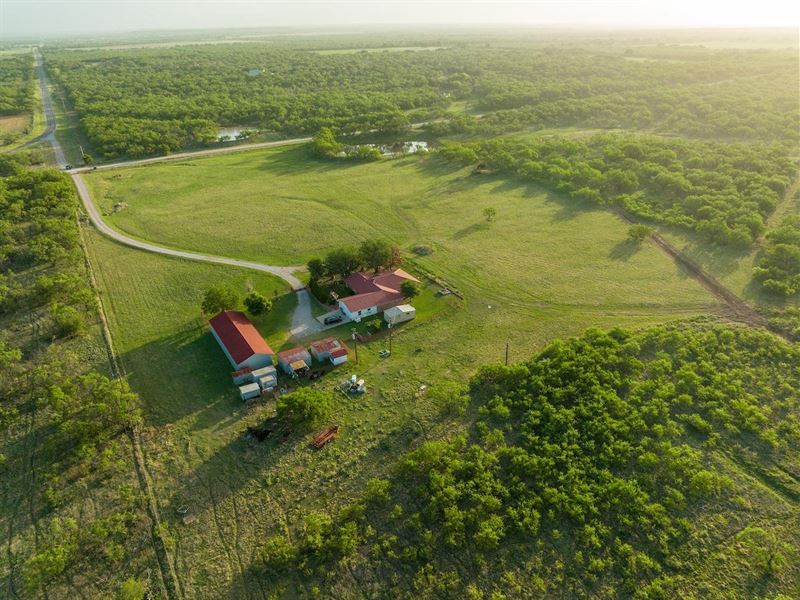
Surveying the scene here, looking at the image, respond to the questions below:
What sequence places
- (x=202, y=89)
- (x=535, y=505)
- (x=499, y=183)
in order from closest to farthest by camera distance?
(x=535, y=505), (x=499, y=183), (x=202, y=89)

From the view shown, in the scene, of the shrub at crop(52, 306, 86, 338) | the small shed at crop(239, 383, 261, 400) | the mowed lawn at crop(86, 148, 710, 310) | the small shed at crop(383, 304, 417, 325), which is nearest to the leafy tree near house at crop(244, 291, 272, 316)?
the small shed at crop(239, 383, 261, 400)

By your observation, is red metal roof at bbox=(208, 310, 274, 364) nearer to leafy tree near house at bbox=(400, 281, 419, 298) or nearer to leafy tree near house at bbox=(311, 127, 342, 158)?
leafy tree near house at bbox=(400, 281, 419, 298)

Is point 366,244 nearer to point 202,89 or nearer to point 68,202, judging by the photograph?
point 68,202

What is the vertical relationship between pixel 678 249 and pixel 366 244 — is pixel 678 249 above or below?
below

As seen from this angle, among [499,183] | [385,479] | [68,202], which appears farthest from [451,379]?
[68,202]

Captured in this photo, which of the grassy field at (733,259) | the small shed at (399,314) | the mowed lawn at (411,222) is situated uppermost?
the small shed at (399,314)

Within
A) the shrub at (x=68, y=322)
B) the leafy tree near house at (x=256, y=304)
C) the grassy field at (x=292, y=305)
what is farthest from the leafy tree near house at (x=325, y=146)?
the shrub at (x=68, y=322)

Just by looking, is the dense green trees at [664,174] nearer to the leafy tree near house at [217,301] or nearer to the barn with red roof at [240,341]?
the leafy tree near house at [217,301]
